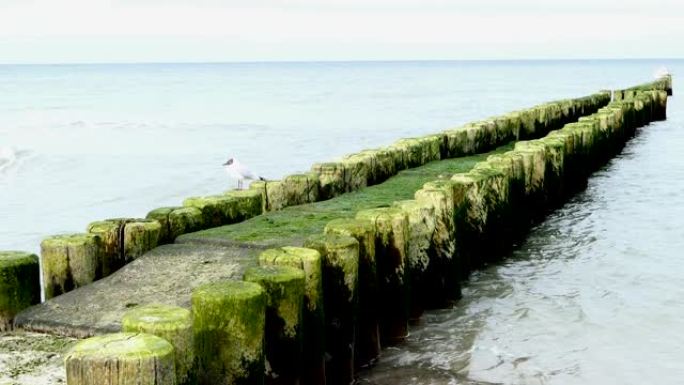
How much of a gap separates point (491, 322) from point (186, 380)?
11.9ft

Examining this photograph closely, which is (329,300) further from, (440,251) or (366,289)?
(440,251)

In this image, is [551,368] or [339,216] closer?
[551,368]

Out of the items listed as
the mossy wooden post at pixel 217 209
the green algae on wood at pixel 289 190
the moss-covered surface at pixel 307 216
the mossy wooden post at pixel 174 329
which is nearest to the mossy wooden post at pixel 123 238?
the moss-covered surface at pixel 307 216

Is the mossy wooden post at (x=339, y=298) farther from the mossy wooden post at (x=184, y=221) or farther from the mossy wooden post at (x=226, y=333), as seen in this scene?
the mossy wooden post at (x=184, y=221)

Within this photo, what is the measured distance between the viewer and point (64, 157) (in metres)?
21.9

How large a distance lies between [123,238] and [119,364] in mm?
2624

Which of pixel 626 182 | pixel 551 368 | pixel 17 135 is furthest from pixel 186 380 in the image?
pixel 17 135

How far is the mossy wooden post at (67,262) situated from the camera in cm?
477

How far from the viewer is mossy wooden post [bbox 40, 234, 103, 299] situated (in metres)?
4.77

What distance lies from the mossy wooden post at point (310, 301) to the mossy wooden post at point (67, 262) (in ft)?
3.80

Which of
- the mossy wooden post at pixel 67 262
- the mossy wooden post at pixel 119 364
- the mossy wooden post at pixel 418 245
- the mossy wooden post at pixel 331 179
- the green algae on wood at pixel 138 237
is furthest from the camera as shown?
the mossy wooden post at pixel 331 179

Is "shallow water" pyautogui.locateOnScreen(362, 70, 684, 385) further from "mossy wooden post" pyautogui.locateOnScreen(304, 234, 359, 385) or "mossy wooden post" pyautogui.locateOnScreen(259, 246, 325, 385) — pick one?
"mossy wooden post" pyautogui.locateOnScreen(259, 246, 325, 385)

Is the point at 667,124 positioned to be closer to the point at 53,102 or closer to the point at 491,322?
the point at 491,322

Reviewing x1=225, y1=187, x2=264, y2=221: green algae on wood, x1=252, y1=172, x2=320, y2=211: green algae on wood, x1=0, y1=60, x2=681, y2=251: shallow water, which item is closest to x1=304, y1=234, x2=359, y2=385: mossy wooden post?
x1=225, y1=187, x2=264, y2=221: green algae on wood
